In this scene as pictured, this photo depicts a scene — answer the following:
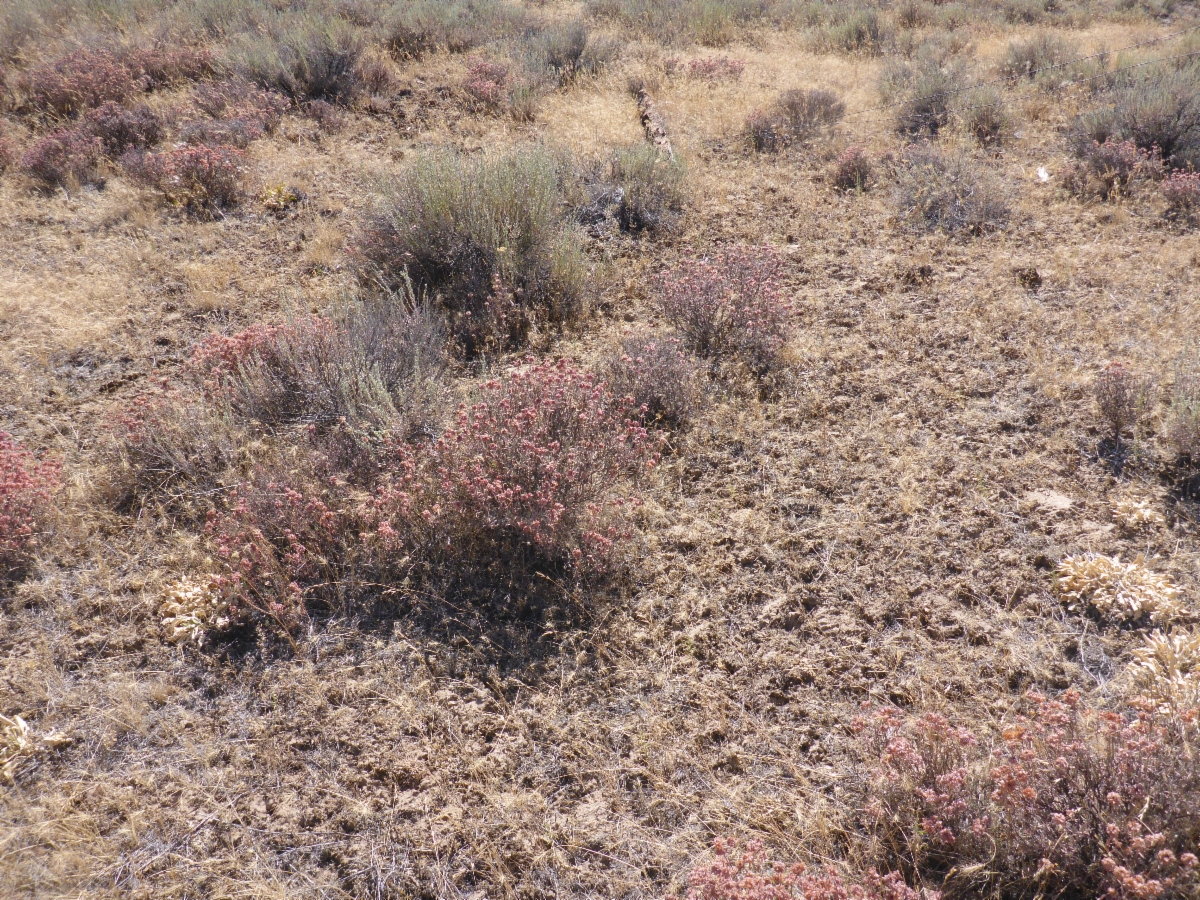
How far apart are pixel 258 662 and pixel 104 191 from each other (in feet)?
20.3

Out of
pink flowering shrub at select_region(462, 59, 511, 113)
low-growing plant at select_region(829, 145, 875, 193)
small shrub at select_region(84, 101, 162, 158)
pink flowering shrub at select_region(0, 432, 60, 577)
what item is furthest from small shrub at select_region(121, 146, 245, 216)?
low-growing plant at select_region(829, 145, 875, 193)

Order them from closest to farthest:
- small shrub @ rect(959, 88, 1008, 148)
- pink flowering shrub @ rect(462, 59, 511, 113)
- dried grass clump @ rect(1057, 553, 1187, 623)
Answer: dried grass clump @ rect(1057, 553, 1187, 623) → small shrub @ rect(959, 88, 1008, 148) → pink flowering shrub @ rect(462, 59, 511, 113)

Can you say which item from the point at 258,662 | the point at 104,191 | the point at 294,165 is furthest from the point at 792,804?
the point at 104,191

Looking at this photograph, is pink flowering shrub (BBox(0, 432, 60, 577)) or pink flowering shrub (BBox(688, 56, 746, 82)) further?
pink flowering shrub (BBox(688, 56, 746, 82))

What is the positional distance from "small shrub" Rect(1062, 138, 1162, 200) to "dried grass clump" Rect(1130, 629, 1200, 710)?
5.21 meters

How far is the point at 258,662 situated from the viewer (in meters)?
3.05

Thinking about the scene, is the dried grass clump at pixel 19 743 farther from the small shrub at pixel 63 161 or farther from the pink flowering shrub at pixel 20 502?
the small shrub at pixel 63 161

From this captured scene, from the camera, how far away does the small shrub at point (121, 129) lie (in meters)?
7.49

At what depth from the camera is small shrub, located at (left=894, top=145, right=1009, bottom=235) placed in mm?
6125

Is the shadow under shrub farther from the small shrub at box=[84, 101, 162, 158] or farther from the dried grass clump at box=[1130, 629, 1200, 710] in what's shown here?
the small shrub at box=[84, 101, 162, 158]

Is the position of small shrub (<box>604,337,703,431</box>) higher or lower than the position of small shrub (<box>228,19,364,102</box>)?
lower

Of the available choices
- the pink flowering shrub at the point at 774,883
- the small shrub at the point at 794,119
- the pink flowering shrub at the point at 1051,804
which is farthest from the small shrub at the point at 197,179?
the pink flowering shrub at the point at 1051,804

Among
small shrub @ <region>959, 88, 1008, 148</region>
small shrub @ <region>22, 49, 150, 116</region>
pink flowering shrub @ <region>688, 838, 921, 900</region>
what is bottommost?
pink flowering shrub @ <region>688, 838, 921, 900</region>

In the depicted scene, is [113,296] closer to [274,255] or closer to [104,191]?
[274,255]
